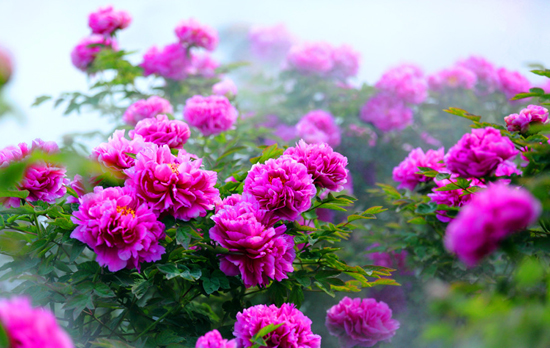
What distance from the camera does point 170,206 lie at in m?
1.11

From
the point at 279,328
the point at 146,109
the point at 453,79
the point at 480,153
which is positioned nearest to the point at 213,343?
the point at 279,328

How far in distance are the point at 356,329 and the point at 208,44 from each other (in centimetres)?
194

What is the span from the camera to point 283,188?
1.13 m

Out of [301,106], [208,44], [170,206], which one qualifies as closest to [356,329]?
[170,206]

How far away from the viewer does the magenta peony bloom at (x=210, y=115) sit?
1.71 m

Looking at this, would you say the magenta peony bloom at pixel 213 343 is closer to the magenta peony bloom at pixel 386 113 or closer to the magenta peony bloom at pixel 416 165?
the magenta peony bloom at pixel 416 165

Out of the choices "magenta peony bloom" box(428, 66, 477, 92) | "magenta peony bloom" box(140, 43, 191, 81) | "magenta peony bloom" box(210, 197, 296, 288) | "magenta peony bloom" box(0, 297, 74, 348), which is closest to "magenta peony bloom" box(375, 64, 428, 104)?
"magenta peony bloom" box(428, 66, 477, 92)

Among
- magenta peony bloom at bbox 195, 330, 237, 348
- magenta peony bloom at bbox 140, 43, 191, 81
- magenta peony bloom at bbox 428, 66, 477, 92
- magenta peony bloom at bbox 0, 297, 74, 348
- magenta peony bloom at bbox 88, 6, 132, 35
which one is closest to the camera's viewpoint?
magenta peony bloom at bbox 0, 297, 74, 348

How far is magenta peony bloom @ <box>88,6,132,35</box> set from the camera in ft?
7.53

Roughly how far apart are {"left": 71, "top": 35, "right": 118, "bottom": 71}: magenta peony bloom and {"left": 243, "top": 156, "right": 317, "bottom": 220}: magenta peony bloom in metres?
1.72

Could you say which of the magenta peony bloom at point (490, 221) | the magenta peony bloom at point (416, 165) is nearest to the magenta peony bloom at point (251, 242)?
the magenta peony bloom at point (490, 221)

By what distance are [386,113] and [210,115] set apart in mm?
1823

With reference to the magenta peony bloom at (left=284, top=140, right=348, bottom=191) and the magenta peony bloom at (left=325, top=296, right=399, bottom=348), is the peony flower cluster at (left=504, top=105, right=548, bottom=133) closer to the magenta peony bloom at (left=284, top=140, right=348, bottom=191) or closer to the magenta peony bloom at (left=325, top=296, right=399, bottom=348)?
the magenta peony bloom at (left=284, top=140, right=348, bottom=191)

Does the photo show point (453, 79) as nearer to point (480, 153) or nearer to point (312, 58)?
point (312, 58)
